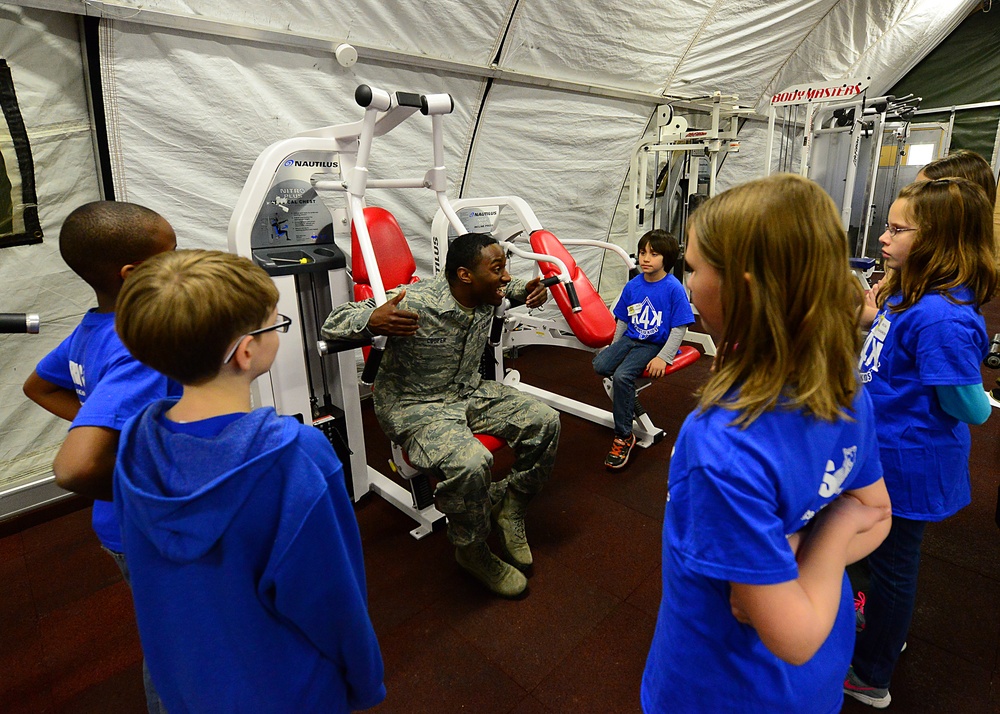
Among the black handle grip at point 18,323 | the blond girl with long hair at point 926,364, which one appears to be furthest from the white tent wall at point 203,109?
the blond girl with long hair at point 926,364

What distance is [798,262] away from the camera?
0.65m

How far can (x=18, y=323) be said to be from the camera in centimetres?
108

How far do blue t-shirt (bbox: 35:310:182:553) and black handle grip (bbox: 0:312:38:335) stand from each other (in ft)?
0.22

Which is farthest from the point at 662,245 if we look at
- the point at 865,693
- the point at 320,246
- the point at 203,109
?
the point at 203,109

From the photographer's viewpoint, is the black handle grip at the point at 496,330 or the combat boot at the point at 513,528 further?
the black handle grip at the point at 496,330

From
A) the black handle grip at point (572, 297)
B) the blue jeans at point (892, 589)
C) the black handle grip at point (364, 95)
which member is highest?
the black handle grip at point (364, 95)

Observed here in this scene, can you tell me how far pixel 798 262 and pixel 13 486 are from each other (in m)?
3.15

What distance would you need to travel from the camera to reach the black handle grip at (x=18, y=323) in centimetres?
106

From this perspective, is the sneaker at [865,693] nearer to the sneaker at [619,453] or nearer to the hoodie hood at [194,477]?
the sneaker at [619,453]

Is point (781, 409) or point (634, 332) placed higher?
point (781, 409)

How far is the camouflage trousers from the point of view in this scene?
189 centimetres

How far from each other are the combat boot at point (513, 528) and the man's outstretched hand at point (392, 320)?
0.80 metres

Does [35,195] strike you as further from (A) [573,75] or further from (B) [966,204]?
(A) [573,75]

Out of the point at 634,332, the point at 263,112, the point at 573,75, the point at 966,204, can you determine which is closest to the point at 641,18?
the point at 573,75
